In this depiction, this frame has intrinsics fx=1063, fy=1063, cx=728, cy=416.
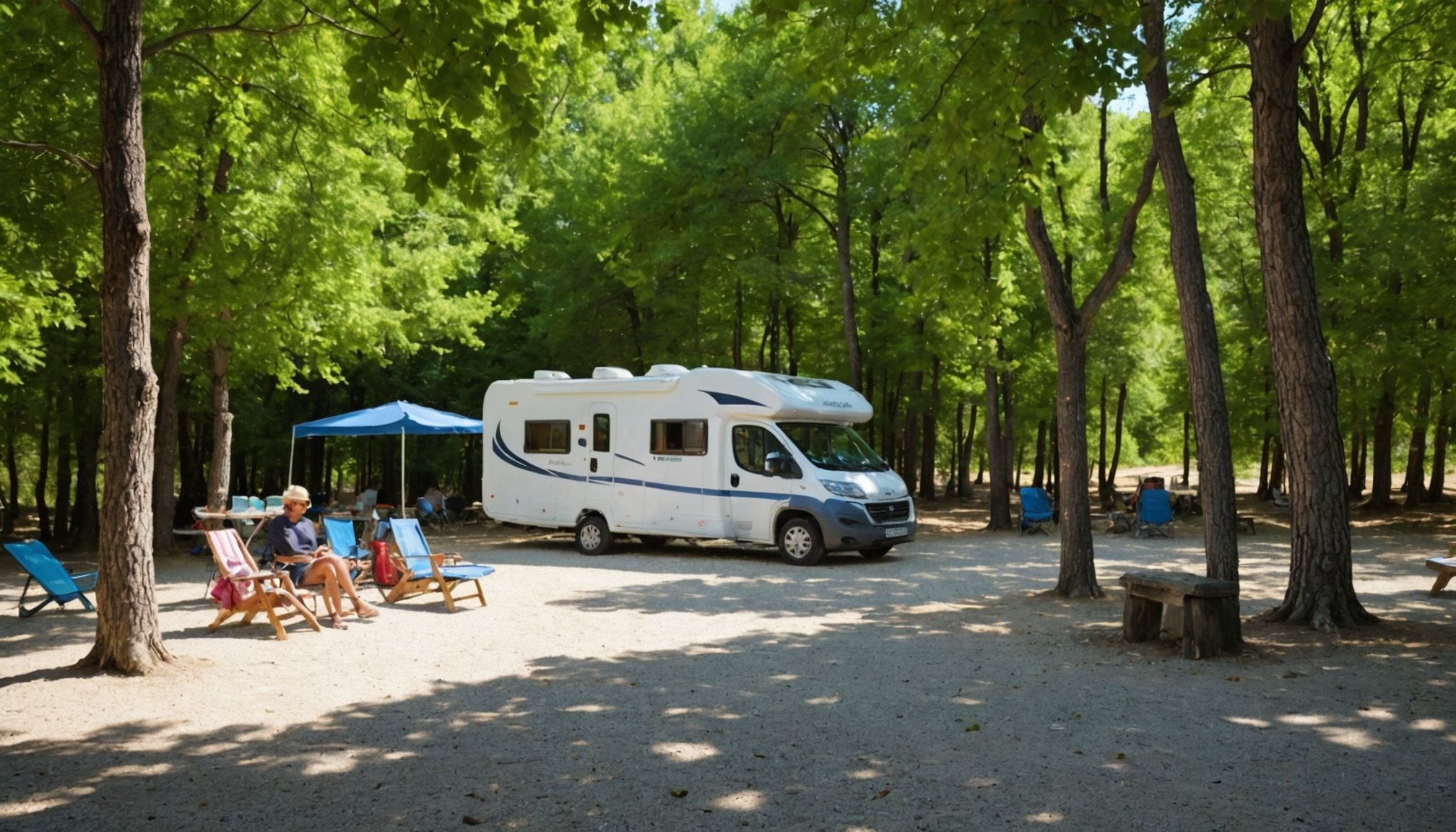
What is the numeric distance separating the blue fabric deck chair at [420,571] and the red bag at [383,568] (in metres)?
0.15

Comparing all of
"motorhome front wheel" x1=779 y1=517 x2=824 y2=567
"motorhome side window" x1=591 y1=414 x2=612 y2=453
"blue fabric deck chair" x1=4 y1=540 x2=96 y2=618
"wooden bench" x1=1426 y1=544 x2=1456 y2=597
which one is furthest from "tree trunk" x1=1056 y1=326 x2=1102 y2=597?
"blue fabric deck chair" x1=4 y1=540 x2=96 y2=618

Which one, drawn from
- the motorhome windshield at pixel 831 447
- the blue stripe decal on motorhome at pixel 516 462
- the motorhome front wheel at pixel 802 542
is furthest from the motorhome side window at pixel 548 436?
the motorhome front wheel at pixel 802 542

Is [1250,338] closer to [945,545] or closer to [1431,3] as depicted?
[945,545]

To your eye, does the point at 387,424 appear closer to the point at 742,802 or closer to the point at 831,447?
the point at 831,447

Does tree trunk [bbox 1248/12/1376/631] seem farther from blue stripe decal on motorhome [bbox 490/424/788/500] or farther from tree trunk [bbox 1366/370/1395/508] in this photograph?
tree trunk [bbox 1366/370/1395/508]

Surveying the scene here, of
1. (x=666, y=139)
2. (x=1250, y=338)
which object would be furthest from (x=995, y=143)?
(x=1250, y=338)

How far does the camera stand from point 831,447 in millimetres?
14891

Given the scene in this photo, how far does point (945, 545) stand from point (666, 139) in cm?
989

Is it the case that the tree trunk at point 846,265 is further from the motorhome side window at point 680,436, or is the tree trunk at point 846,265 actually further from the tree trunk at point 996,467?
the motorhome side window at point 680,436

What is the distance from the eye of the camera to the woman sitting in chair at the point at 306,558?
9.30 m

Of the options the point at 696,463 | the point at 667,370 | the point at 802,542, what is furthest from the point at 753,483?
the point at 667,370

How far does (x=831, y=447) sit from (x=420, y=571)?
626cm

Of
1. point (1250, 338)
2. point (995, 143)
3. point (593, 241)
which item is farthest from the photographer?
point (593, 241)

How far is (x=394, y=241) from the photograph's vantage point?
17984 millimetres
